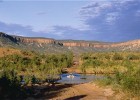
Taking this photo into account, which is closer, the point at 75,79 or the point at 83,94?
the point at 83,94

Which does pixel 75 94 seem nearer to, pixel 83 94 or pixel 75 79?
pixel 83 94

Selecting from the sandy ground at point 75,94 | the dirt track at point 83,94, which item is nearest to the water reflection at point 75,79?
the dirt track at point 83,94

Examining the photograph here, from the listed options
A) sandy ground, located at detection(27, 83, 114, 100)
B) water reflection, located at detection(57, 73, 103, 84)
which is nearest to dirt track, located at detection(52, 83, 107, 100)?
sandy ground, located at detection(27, 83, 114, 100)

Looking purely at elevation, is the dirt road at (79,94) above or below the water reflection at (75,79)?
above

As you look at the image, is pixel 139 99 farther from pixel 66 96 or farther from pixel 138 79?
pixel 66 96

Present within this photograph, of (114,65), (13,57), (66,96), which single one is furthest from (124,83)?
(13,57)

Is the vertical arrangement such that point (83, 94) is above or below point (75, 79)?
above

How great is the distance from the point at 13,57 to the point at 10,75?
213 ft

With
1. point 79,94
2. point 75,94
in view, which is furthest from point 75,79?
point 75,94

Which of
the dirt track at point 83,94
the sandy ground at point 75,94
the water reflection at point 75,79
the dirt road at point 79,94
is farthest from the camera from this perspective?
the water reflection at point 75,79

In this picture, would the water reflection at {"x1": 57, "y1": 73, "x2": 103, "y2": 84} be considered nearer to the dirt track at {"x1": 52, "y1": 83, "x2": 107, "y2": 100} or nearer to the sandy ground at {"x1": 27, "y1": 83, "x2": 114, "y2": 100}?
the dirt track at {"x1": 52, "y1": 83, "x2": 107, "y2": 100}

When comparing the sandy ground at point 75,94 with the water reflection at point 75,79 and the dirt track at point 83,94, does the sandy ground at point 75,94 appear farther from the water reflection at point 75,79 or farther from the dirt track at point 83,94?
the water reflection at point 75,79

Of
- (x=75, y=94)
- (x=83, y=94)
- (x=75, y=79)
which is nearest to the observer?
(x=75, y=94)

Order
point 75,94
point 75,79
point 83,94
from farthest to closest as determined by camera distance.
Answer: point 75,79, point 83,94, point 75,94
